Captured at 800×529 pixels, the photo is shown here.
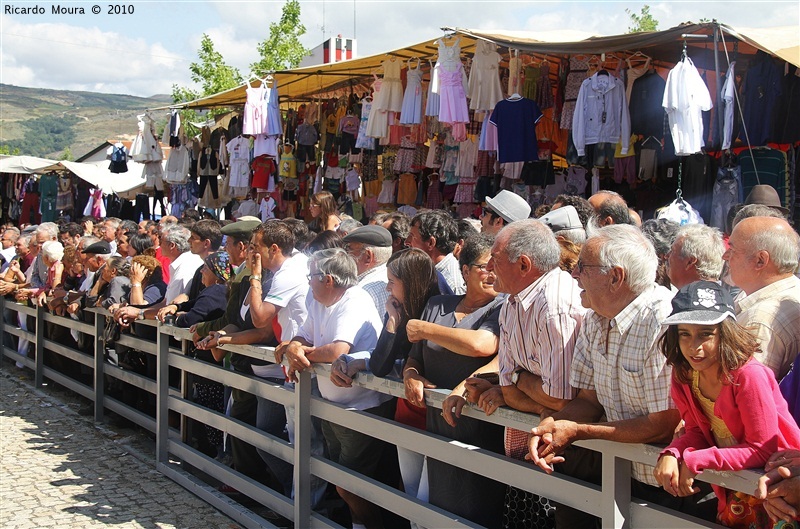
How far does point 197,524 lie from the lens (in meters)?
5.81

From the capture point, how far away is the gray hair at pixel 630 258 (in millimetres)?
3170

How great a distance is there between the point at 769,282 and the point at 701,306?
953 mm

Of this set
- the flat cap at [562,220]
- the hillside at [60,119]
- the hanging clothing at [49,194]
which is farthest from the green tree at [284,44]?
the hillside at [60,119]

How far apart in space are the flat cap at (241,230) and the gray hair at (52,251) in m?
5.02

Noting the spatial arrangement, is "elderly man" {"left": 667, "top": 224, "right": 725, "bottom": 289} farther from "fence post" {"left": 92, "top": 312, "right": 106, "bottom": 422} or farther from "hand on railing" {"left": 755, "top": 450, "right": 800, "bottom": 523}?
"fence post" {"left": 92, "top": 312, "right": 106, "bottom": 422}

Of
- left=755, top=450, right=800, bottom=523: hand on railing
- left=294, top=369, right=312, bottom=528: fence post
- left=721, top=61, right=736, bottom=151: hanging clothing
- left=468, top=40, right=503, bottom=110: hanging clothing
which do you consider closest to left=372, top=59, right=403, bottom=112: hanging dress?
left=468, top=40, right=503, bottom=110: hanging clothing

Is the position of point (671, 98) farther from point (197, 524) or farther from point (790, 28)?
point (197, 524)

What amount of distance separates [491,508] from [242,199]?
12299 millimetres

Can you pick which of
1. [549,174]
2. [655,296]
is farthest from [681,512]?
[549,174]

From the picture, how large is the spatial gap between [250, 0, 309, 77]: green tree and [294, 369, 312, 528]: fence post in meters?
26.9

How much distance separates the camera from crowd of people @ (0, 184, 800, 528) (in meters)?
2.73

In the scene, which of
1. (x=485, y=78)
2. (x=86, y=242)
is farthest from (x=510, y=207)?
(x=86, y=242)

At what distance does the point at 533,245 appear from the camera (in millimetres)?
3625

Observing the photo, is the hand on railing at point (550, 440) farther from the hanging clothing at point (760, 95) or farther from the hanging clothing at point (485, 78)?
the hanging clothing at point (485, 78)
